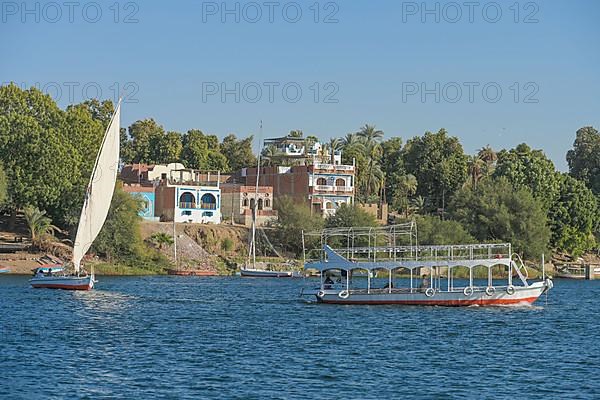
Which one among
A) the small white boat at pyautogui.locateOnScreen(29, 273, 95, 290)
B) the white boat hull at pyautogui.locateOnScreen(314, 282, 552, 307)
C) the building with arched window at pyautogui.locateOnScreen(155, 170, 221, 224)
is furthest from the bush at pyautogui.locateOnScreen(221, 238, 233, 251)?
the white boat hull at pyautogui.locateOnScreen(314, 282, 552, 307)

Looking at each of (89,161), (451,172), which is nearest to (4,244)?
(89,161)

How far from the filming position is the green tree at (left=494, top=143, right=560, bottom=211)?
121000 millimetres

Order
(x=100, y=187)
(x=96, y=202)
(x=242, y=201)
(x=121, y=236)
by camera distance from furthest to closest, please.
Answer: (x=242, y=201)
(x=121, y=236)
(x=96, y=202)
(x=100, y=187)

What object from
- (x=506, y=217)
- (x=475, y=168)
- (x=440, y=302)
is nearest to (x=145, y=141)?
(x=475, y=168)

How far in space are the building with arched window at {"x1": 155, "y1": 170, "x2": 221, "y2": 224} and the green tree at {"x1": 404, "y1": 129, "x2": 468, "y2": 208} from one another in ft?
97.1

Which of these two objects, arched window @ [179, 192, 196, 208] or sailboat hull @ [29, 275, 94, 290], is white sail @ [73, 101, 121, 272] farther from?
arched window @ [179, 192, 196, 208]

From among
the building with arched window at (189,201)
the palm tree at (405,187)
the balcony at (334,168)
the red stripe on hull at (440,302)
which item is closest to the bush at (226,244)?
the building with arched window at (189,201)

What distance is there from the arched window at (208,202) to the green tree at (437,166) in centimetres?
2995

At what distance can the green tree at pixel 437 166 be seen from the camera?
445 ft

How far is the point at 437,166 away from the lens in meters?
136

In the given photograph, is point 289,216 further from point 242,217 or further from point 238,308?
point 238,308

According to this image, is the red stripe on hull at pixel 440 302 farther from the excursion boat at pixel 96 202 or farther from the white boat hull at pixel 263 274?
the white boat hull at pixel 263 274

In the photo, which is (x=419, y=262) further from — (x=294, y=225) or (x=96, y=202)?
(x=294, y=225)

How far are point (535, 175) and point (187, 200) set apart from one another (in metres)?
38.1
